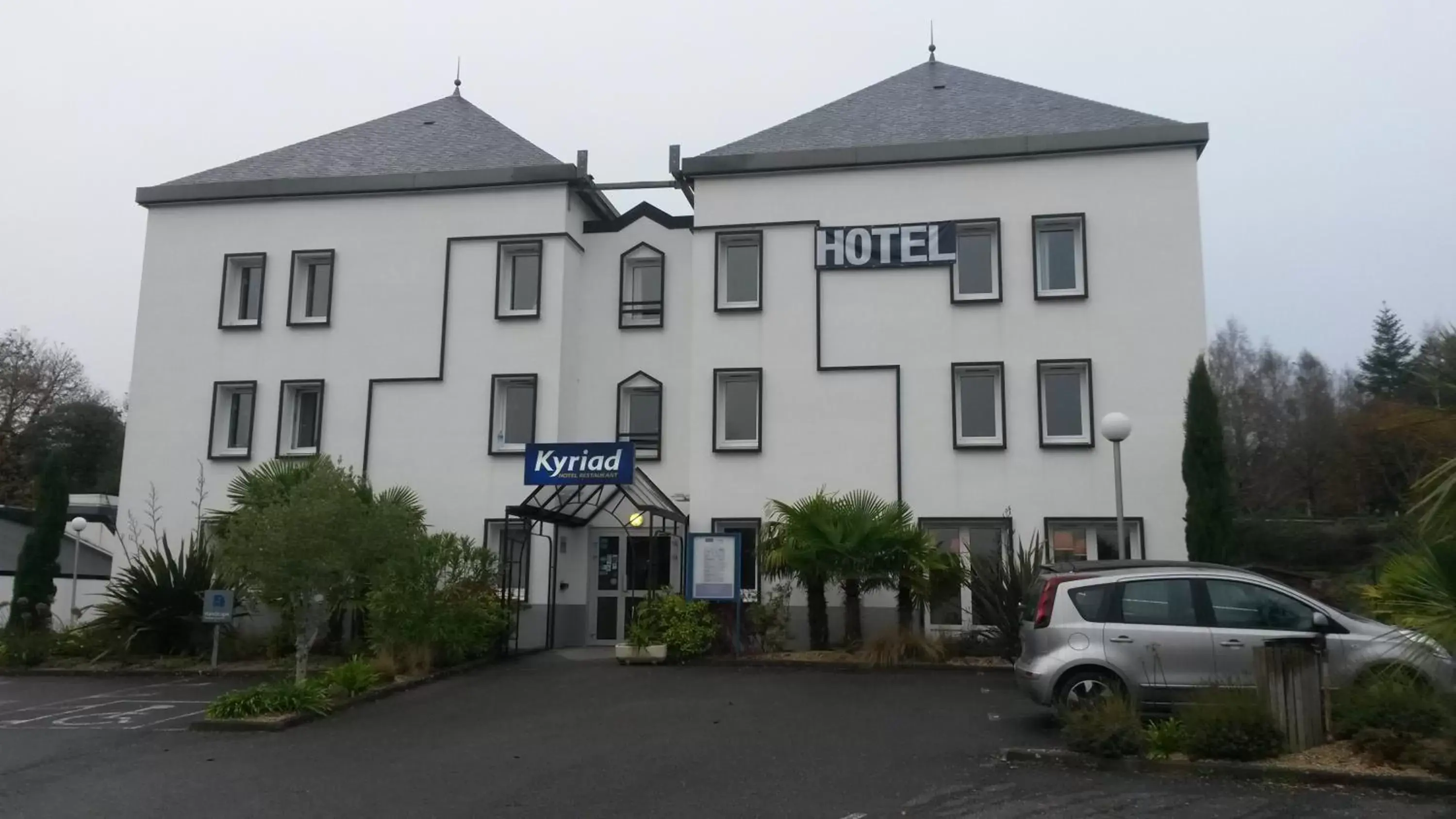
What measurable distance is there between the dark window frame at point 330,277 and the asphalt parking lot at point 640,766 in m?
9.75

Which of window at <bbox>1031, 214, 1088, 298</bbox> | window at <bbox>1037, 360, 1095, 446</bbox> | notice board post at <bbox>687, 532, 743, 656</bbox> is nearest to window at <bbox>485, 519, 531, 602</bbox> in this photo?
notice board post at <bbox>687, 532, 743, 656</bbox>

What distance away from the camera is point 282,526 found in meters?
14.1

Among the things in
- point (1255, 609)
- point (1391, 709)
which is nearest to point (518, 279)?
point (1255, 609)

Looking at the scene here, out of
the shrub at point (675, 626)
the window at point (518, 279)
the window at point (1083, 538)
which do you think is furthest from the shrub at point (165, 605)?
the window at point (1083, 538)

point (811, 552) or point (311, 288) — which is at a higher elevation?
point (311, 288)

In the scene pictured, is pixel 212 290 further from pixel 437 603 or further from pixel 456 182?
pixel 437 603

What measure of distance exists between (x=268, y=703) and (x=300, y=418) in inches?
403

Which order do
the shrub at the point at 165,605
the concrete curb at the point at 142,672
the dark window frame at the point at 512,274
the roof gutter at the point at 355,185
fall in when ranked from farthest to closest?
1. the roof gutter at the point at 355,185
2. the dark window frame at the point at 512,274
3. the shrub at the point at 165,605
4. the concrete curb at the point at 142,672

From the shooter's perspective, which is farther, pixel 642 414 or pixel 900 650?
pixel 642 414

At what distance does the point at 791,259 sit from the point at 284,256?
33.1 feet

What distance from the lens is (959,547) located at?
780 inches

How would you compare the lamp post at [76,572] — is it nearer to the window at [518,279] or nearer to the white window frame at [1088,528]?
the window at [518,279]

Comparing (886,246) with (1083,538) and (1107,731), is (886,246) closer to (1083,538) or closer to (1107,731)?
(1083,538)

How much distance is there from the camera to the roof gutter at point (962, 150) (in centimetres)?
1988
